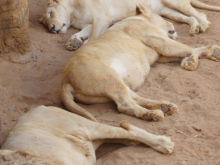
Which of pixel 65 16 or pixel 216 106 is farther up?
pixel 216 106

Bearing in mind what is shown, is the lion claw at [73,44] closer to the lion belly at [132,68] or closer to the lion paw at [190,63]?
the lion belly at [132,68]

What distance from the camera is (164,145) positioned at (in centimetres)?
372

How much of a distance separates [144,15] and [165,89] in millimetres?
1595

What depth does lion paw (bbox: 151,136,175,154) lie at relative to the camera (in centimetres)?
369

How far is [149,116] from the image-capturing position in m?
4.29

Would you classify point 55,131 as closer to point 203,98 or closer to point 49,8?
point 203,98

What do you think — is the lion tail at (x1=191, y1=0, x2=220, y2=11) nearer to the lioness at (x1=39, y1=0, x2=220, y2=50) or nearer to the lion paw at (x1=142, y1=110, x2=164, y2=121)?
the lioness at (x1=39, y1=0, x2=220, y2=50)

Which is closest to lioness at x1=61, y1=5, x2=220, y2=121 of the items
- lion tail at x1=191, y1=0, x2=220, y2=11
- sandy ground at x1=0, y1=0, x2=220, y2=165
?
sandy ground at x1=0, y1=0, x2=220, y2=165

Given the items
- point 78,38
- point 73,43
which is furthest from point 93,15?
point 73,43

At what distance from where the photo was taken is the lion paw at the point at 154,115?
425 cm

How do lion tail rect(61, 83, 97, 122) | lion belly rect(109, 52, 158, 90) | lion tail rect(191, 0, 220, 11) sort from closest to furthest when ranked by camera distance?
lion tail rect(61, 83, 97, 122), lion belly rect(109, 52, 158, 90), lion tail rect(191, 0, 220, 11)

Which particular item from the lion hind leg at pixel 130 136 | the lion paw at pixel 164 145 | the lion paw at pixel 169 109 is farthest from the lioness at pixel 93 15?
the lion paw at pixel 164 145

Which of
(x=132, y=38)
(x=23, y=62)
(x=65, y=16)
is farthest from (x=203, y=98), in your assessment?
(x=65, y=16)

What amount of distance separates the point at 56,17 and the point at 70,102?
3.15m
